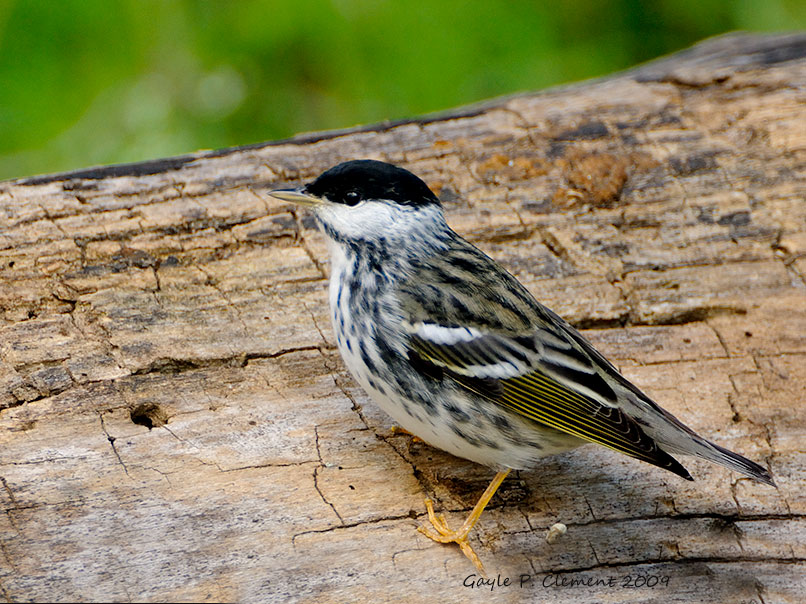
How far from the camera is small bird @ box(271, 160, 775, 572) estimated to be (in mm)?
3379

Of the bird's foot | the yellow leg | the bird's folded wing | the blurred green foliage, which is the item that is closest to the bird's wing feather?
the bird's folded wing

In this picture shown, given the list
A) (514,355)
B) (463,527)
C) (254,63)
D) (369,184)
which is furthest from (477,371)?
(254,63)

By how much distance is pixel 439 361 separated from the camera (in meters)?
3.48

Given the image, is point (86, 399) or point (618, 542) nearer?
point (618, 542)

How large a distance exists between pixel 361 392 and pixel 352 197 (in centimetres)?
87

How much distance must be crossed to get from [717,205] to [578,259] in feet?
2.96

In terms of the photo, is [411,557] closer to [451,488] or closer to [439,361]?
[451,488]

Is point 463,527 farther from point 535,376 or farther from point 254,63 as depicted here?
point 254,63

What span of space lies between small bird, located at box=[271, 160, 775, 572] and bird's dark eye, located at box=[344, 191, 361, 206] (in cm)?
8

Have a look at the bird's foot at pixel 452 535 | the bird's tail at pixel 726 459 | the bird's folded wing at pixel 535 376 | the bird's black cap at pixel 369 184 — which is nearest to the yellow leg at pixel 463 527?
the bird's foot at pixel 452 535

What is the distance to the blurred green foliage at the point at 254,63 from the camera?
622cm

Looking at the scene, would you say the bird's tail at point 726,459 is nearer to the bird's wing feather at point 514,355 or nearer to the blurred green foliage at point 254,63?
the bird's wing feather at point 514,355

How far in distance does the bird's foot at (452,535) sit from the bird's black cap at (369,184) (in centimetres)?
135

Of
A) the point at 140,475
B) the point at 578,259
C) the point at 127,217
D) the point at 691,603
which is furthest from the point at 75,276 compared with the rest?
A: the point at 691,603
